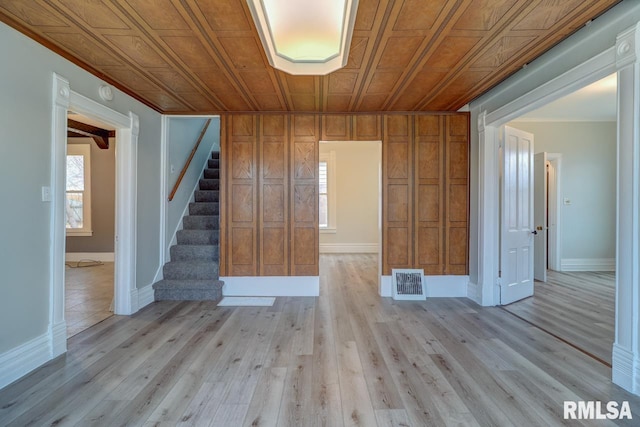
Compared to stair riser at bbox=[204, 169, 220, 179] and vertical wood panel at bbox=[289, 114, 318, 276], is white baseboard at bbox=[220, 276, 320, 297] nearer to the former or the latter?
vertical wood panel at bbox=[289, 114, 318, 276]

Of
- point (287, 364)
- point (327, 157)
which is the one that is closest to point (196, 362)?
point (287, 364)

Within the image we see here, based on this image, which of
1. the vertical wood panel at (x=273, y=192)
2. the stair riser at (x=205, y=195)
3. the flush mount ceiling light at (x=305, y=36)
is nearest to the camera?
the flush mount ceiling light at (x=305, y=36)

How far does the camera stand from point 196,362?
92.0 inches

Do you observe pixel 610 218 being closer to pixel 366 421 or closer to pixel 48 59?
pixel 366 421

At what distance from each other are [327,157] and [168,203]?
13.9 feet

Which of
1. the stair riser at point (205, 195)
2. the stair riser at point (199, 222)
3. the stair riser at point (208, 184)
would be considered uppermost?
the stair riser at point (208, 184)

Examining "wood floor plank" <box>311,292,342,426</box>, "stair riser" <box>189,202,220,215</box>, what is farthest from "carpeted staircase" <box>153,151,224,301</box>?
"wood floor plank" <box>311,292,342,426</box>

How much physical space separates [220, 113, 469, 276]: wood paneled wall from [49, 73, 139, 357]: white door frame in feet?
3.50

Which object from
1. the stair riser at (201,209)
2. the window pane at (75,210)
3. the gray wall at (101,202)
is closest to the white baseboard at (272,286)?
the stair riser at (201,209)

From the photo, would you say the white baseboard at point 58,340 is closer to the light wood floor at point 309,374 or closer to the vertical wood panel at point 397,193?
the light wood floor at point 309,374

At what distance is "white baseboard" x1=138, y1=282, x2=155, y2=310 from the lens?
140 inches

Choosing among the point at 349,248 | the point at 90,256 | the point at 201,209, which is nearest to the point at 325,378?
Result: the point at 201,209

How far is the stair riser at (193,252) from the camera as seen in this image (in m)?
4.22

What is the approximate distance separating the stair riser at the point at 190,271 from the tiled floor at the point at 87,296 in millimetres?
752
